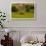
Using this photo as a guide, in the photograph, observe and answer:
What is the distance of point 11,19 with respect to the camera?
4.81 m

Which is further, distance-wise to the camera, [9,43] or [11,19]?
[11,19]

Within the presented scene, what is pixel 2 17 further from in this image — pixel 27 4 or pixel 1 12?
pixel 27 4

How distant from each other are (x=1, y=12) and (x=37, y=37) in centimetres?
137

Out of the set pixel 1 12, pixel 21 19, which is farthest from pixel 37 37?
pixel 1 12

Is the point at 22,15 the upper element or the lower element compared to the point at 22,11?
lower

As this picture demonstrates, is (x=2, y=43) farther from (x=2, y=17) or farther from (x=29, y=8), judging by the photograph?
(x=29, y=8)

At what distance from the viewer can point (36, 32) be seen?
15.7 ft

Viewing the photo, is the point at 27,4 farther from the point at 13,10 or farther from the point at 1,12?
the point at 1,12

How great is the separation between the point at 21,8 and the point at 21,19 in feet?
Answer: 1.17

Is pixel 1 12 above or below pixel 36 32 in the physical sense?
above

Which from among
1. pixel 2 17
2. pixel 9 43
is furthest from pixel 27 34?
pixel 2 17

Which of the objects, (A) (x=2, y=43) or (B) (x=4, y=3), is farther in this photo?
(B) (x=4, y=3)

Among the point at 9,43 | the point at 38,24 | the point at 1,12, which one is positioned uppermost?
the point at 1,12

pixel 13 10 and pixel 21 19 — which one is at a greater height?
pixel 13 10
